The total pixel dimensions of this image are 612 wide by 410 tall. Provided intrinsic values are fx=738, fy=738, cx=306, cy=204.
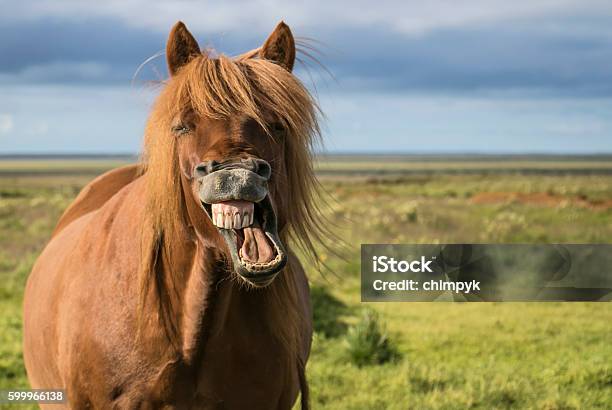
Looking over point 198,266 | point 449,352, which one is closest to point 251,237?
point 198,266

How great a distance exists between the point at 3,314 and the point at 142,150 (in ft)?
29.2

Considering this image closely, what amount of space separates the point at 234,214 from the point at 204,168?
0.75 ft

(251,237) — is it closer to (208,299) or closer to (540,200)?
(208,299)

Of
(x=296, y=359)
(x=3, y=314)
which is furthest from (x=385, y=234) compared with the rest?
(x=296, y=359)

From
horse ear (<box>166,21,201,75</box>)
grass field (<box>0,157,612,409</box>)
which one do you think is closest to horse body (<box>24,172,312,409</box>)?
grass field (<box>0,157,612,409</box>)

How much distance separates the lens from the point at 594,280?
24.8ft

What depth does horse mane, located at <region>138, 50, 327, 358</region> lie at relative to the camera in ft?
8.85

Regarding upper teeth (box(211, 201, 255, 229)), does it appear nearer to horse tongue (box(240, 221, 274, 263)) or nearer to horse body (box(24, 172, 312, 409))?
horse tongue (box(240, 221, 274, 263))

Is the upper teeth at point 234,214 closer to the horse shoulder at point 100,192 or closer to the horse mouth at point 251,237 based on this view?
the horse mouth at point 251,237

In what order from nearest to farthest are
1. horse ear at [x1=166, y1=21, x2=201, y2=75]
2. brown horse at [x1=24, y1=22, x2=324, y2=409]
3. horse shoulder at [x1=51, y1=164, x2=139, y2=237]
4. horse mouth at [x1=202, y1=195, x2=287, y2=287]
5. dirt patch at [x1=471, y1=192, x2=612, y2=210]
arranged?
horse mouth at [x1=202, y1=195, x2=287, y2=287] < brown horse at [x1=24, y1=22, x2=324, y2=409] < horse ear at [x1=166, y1=21, x2=201, y2=75] < horse shoulder at [x1=51, y1=164, x2=139, y2=237] < dirt patch at [x1=471, y1=192, x2=612, y2=210]

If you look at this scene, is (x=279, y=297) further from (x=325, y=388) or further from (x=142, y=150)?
(x=325, y=388)

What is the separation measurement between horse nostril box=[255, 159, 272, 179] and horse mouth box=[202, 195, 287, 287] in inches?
3.0

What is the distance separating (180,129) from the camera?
2.73 metres

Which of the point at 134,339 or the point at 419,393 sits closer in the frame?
the point at 134,339
